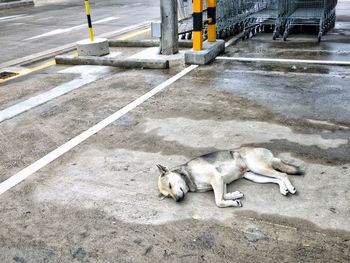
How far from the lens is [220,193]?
10.8 ft

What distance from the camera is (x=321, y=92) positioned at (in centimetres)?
604

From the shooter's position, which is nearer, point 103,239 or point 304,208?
point 103,239

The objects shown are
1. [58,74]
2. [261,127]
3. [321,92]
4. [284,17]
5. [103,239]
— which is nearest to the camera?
[103,239]

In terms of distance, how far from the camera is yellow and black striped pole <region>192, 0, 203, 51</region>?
7.75m

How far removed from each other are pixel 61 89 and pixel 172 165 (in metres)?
3.72

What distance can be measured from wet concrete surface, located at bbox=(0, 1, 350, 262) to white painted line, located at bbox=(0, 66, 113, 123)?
211 millimetres

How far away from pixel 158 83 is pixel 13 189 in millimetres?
3688

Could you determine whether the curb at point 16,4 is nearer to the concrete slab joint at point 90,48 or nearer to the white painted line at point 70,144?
the concrete slab joint at point 90,48

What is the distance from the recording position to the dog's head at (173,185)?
331 cm

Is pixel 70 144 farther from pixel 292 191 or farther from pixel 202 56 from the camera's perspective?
pixel 202 56

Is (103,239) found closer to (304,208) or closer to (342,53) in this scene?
(304,208)

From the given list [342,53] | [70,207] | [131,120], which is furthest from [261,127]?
[342,53]

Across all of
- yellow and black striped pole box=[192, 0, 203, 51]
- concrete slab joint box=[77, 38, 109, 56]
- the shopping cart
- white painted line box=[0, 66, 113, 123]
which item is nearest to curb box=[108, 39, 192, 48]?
concrete slab joint box=[77, 38, 109, 56]

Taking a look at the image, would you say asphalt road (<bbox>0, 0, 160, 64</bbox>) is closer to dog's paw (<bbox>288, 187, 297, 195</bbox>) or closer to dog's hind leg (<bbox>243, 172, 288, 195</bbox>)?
dog's hind leg (<bbox>243, 172, 288, 195</bbox>)
